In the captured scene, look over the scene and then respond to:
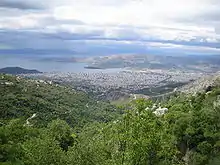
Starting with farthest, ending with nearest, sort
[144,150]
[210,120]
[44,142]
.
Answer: [210,120] < [44,142] < [144,150]

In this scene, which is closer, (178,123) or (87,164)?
(87,164)

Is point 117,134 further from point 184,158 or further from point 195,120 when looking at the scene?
point 195,120

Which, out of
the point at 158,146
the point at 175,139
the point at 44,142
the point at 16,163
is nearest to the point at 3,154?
the point at 16,163

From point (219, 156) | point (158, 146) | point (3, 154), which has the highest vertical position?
point (158, 146)

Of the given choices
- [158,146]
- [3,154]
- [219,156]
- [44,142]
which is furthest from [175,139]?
[3,154]

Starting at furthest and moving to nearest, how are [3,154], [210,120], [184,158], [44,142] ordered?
[3,154], [210,120], [184,158], [44,142]

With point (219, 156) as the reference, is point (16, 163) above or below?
below

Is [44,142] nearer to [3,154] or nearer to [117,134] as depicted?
[117,134]

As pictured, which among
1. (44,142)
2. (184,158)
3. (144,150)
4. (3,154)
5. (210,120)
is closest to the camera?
(144,150)

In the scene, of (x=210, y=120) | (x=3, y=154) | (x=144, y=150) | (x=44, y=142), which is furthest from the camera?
(x=3, y=154)
